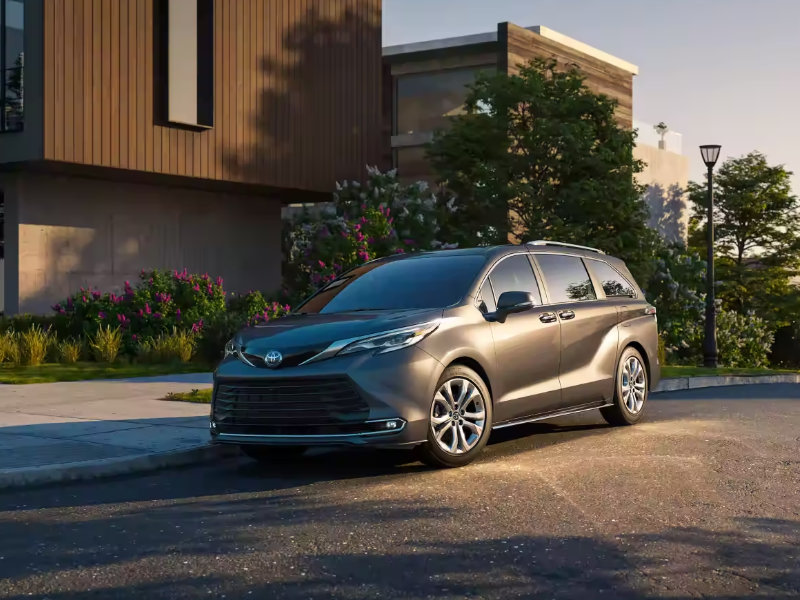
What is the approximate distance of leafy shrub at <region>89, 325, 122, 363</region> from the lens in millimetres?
19281

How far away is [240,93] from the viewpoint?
2622cm

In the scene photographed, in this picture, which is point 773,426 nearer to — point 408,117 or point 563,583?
point 563,583

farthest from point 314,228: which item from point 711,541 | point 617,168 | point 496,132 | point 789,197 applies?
point 789,197

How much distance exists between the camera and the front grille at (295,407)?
26.7 ft

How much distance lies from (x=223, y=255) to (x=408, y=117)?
821 cm

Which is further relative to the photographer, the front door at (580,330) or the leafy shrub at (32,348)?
the leafy shrub at (32,348)

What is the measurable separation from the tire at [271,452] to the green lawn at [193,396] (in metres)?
3.62

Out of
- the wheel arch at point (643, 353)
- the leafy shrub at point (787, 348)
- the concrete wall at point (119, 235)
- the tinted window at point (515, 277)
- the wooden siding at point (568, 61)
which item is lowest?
the leafy shrub at point (787, 348)

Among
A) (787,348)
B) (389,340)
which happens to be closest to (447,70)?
(787,348)

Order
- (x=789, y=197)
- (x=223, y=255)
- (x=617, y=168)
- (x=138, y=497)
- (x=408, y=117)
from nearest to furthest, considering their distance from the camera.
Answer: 1. (x=138, y=497)
2. (x=617, y=168)
3. (x=223, y=255)
4. (x=408, y=117)
5. (x=789, y=197)

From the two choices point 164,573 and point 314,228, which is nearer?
point 164,573

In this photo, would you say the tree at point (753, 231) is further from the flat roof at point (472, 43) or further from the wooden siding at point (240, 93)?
the wooden siding at point (240, 93)

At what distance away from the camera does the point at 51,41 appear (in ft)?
72.0

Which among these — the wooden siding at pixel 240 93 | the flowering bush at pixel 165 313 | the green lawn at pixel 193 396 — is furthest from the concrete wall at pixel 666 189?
the green lawn at pixel 193 396
